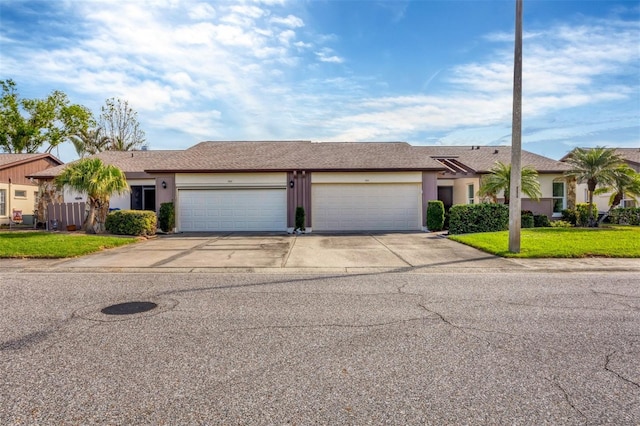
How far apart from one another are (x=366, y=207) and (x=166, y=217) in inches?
370

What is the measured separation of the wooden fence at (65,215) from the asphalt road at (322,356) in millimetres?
13519

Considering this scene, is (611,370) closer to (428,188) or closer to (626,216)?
(428,188)

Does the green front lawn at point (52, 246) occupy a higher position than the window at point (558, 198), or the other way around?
the window at point (558, 198)

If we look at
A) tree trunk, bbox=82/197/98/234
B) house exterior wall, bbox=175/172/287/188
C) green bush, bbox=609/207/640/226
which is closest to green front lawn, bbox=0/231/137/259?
tree trunk, bbox=82/197/98/234

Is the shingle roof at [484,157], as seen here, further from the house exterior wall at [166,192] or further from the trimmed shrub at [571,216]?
the house exterior wall at [166,192]

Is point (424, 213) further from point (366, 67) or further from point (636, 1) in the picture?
point (636, 1)

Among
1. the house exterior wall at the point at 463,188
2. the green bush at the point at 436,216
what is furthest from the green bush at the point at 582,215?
the green bush at the point at 436,216

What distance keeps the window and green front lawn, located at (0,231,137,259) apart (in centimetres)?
2148

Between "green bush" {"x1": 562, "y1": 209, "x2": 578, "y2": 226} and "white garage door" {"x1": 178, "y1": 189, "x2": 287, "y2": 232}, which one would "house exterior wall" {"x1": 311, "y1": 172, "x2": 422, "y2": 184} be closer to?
"white garage door" {"x1": 178, "y1": 189, "x2": 287, "y2": 232}

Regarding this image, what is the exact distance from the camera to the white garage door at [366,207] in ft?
64.9

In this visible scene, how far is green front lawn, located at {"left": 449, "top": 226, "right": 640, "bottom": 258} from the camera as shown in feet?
36.9

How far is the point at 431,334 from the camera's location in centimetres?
489

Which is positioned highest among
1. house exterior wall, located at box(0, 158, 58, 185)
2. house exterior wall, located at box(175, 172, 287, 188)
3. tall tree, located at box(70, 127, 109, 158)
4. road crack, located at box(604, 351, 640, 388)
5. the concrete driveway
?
tall tree, located at box(70, 127, 109, 158)

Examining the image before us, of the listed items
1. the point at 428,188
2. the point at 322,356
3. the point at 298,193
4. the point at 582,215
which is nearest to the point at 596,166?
the point at 582,215
